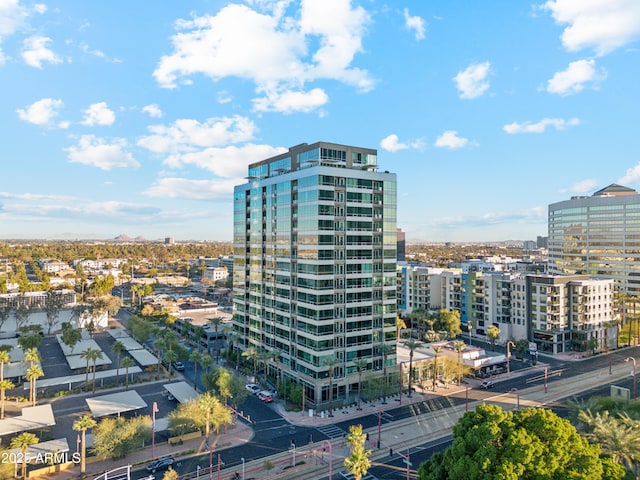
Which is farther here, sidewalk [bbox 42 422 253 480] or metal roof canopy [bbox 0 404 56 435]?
metal roof canopy [bbox 0 404 56 435]

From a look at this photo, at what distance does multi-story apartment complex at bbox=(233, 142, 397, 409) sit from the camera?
8394 centimetres

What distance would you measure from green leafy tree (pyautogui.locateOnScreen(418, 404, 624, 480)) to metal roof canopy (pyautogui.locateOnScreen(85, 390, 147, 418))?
178ft

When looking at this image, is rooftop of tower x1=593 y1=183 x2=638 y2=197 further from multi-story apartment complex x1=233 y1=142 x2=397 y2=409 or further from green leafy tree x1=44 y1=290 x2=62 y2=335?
green leafy tree x1=44 y1=290 x2=62 y2=335

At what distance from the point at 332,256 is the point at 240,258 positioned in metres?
39.2

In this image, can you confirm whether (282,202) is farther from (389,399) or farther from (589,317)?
(589,317)

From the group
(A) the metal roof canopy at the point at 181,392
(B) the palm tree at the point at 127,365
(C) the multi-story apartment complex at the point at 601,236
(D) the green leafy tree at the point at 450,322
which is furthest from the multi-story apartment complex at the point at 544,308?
(B) the palm tree at the point at 127,365

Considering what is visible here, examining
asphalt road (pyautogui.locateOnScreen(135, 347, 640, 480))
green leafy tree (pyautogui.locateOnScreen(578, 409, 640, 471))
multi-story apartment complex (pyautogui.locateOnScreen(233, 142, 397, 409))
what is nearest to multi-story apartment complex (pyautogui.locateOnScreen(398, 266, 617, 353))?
asphalt road (pyautogui.locateOnScreen(135, 347, 640, 480))

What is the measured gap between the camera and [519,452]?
1442 inches

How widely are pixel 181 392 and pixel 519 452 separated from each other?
217 feet

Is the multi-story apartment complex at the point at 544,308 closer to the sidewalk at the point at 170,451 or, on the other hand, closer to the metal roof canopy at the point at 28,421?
the sidewalk at the point at 170,451

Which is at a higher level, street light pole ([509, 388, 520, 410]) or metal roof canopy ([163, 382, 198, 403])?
metal roof canopy ([163, 382, 198, 403])

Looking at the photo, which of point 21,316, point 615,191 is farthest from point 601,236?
point 21,316

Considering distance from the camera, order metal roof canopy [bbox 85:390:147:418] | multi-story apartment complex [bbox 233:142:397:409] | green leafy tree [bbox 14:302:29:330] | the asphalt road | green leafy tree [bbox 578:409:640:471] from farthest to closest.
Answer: green leafy tree [bbox 14:302:29:330] < multi-story apartment complex [bbox 233:142:397:409] < metal roof canopy [bbox 85:390:147:418] < the asphalt road < green leafy tree [bbox 578:409:640:471]

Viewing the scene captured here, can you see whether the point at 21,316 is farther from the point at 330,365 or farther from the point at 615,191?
the point at 615,191
